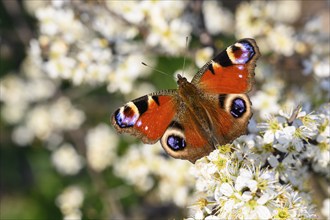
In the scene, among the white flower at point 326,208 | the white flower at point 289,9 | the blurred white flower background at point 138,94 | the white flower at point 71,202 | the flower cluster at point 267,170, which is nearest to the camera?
the flower cluster at point 267,170

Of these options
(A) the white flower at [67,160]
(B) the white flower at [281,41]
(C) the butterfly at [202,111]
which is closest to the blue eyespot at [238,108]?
(C) the butterfly at [202,111]

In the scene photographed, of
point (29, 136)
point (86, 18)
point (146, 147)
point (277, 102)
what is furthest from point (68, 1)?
point (29, 136)

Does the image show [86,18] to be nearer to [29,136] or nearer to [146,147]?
[146,147]

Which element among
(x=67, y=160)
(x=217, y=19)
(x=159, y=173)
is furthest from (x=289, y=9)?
(x=67, y=160)

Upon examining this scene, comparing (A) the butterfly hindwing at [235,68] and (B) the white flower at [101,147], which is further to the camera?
(B) the white flower at [101,147]

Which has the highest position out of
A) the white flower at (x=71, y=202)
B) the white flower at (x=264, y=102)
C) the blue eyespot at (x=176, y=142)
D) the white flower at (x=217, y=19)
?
the white flower at (x=217, y=19)

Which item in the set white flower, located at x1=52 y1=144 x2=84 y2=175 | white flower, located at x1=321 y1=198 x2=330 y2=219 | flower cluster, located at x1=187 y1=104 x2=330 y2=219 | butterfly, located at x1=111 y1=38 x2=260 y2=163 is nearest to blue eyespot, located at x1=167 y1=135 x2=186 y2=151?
butterfly, located at x1=111 y1=38 x2=260 y2=163

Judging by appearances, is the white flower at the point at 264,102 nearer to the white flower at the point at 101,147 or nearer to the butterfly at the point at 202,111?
the butterfly at the point at 202,111
